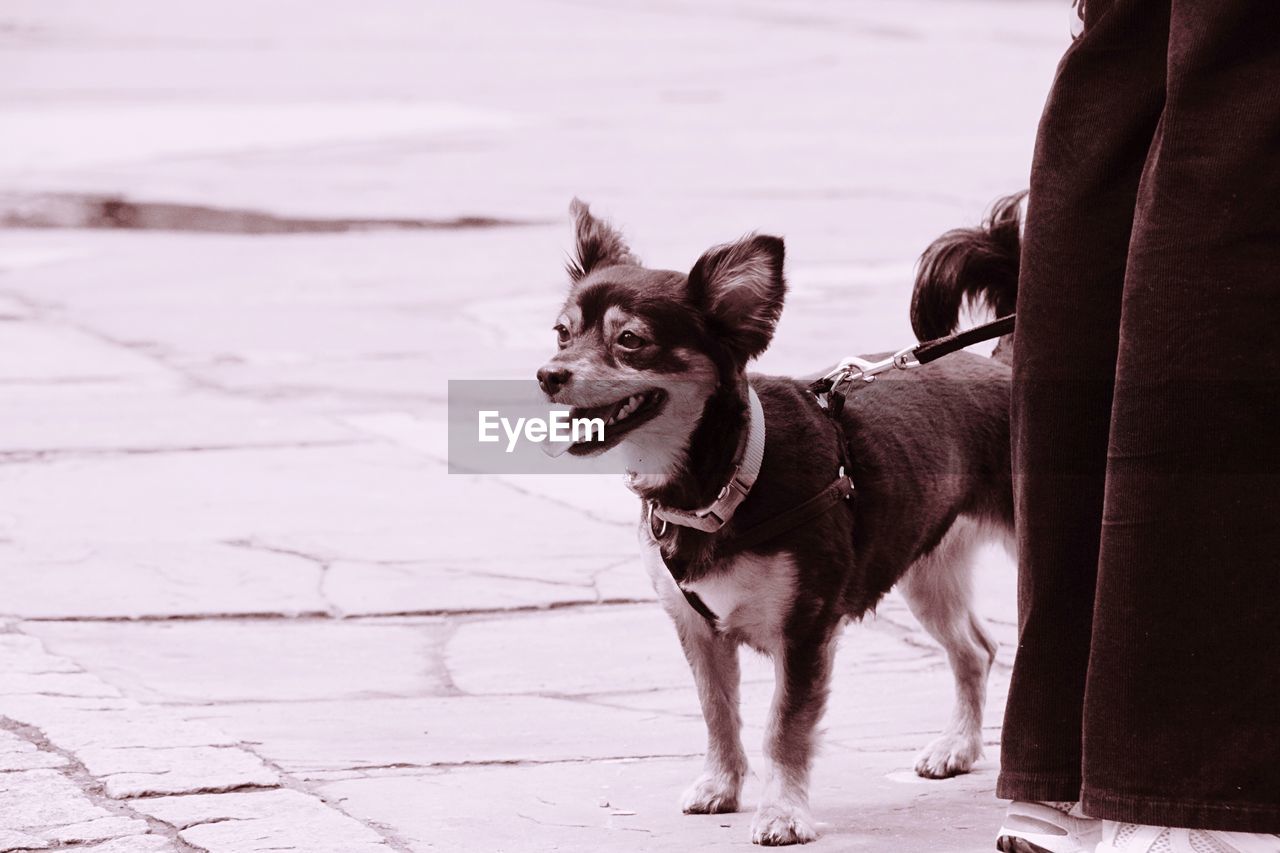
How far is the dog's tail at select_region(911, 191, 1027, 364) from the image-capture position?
4.88 meters

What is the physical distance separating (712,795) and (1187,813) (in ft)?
5.13

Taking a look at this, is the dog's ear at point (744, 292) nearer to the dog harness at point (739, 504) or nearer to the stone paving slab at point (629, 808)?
the dog harness at point (739, 504)

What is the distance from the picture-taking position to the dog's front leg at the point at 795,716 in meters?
4.01

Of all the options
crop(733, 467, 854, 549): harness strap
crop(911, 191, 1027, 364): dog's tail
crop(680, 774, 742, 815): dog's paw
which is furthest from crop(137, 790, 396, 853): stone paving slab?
crop(911, 191, 1027, 364): dog's tail

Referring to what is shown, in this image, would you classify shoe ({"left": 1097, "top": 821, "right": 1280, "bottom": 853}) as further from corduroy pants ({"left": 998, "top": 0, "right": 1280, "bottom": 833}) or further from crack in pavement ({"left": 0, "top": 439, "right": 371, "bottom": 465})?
crack in pavement ({"left": 0, "top": 439, "right": 371, "bottom": 465})

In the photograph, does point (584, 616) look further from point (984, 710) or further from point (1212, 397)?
point (1212, 397)

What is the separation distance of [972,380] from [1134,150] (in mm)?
1872

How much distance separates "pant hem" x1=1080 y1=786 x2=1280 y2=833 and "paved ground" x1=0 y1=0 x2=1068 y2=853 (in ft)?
3.17

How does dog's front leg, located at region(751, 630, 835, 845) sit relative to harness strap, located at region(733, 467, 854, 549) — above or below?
below

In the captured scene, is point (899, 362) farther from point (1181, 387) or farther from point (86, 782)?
point (86, 782)

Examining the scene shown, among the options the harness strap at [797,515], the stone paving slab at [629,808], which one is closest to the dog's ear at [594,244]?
the harness strap at [797,515]

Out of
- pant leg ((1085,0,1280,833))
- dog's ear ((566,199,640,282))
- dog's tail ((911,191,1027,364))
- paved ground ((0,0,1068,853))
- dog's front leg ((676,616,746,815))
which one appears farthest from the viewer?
dog's tail ((911,191,1027,364))

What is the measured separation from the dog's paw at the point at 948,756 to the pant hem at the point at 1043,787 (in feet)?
4.40

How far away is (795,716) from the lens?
13.4 feet
